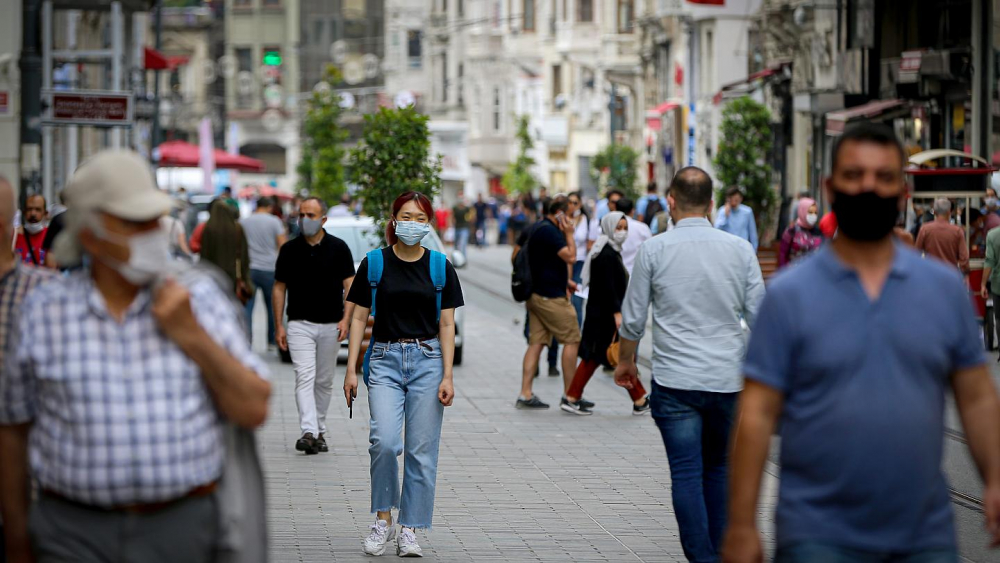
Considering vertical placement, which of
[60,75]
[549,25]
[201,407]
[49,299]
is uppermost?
[549,25]

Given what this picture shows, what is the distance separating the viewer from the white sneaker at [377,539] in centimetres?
786

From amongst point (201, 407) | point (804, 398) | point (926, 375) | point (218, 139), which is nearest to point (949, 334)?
point (926, 375)

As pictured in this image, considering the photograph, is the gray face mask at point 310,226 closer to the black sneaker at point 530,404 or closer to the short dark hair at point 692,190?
the black sneaker at point 530,404

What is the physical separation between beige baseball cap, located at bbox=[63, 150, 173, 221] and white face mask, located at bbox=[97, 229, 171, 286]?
5 cm

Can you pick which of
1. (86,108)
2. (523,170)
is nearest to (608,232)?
(86,108)

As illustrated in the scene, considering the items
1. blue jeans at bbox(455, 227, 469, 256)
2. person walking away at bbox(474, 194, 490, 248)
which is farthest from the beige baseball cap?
person walking away at bbox(474, 194, 490, 248)

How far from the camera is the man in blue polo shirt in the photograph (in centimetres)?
395

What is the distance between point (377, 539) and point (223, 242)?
8.93 m

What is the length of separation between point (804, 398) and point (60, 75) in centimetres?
2991

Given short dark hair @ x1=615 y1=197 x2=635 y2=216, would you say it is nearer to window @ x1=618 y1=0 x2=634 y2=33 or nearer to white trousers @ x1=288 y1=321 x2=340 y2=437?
white trousers @ x1=288 y1=321 x2=340 y2=437

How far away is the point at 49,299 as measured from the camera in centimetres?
389

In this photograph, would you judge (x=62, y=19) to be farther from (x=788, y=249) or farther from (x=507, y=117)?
(x=507, y=117)

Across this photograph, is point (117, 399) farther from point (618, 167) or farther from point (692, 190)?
point (618, 167)

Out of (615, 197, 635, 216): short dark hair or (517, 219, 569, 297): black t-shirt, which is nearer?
(517, 219, 569, 297): black t-shirt
